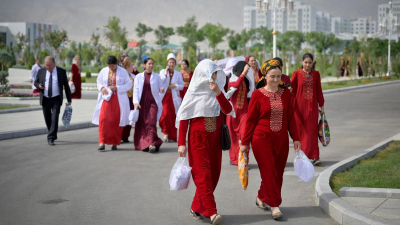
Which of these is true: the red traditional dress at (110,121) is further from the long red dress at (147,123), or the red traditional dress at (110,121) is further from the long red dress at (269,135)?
the long red dress at (269,135)

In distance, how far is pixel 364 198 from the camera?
260 inches

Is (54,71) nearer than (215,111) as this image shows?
No

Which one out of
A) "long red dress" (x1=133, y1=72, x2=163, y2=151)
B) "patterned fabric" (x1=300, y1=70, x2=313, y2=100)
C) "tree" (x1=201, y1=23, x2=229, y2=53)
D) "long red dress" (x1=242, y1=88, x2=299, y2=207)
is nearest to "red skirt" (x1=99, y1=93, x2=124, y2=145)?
"long red dress" (x1=133, y1=72, x2=163, y2=151)

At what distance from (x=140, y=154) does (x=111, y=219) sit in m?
4.93

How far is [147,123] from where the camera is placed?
37.9 feet

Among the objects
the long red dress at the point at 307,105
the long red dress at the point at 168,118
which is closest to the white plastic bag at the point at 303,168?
the long red dress at the point at 307,105

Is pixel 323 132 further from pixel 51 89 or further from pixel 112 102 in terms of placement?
pixel 51 89

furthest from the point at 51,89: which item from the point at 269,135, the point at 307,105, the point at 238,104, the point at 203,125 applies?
the point at 269,135

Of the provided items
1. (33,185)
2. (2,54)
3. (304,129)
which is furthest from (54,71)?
(2,54)

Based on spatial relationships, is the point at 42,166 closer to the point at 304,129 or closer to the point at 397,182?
Result: the point at 304,129

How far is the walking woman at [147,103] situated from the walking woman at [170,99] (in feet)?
3.99

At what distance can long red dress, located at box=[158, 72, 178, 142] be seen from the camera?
13.1 meters

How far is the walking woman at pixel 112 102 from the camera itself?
11609 millimetres

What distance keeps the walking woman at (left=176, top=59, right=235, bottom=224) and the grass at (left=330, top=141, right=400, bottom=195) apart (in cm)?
175
